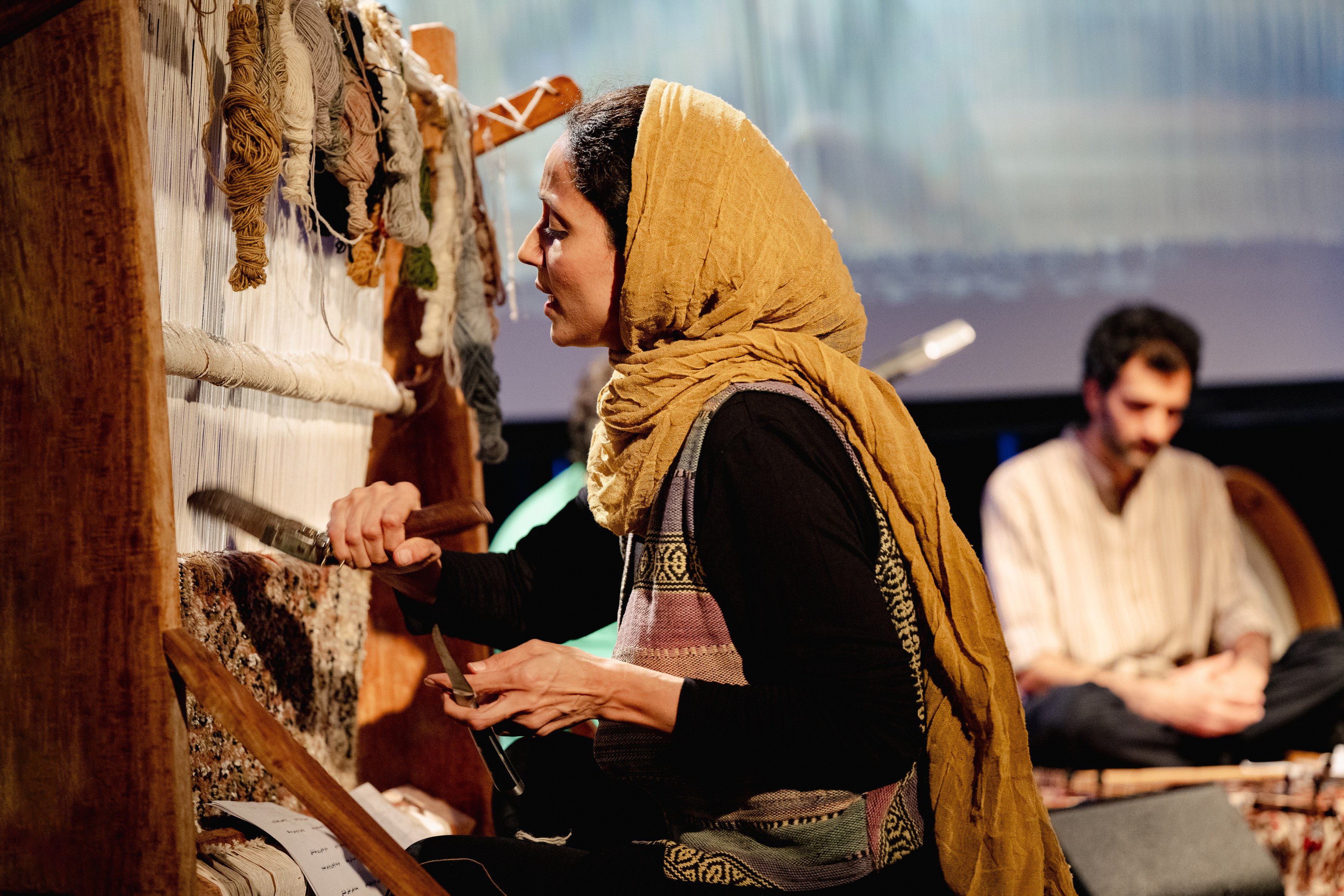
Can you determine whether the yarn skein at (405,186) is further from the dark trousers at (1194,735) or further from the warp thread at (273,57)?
the dark trousers at (1194,735)

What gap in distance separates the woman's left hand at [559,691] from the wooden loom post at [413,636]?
22.5 inches

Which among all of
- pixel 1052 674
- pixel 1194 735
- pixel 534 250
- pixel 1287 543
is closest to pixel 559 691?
pixel 534 250

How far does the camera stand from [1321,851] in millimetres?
1954

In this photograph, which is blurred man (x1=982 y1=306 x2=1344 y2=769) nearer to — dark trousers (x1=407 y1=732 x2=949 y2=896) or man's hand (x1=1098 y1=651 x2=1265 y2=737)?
man's hand (x1=1098 y1=651 x2=1265 y2=737)

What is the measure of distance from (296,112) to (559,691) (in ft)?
2.02

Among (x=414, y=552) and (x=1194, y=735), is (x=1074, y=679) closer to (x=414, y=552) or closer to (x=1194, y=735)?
(x=1194, y=735)

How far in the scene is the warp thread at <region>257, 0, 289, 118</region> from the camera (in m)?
1.00

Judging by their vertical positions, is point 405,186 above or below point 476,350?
above

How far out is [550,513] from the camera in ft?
7.43

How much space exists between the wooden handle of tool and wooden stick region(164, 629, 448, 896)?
248 mm

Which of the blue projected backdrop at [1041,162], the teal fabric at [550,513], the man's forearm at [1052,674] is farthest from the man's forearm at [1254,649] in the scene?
the teal fabric at [550,513]

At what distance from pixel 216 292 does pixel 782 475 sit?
2.01 feet

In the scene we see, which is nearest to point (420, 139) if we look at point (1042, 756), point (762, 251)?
point (762, 251)

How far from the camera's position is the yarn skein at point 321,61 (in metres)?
1.07
